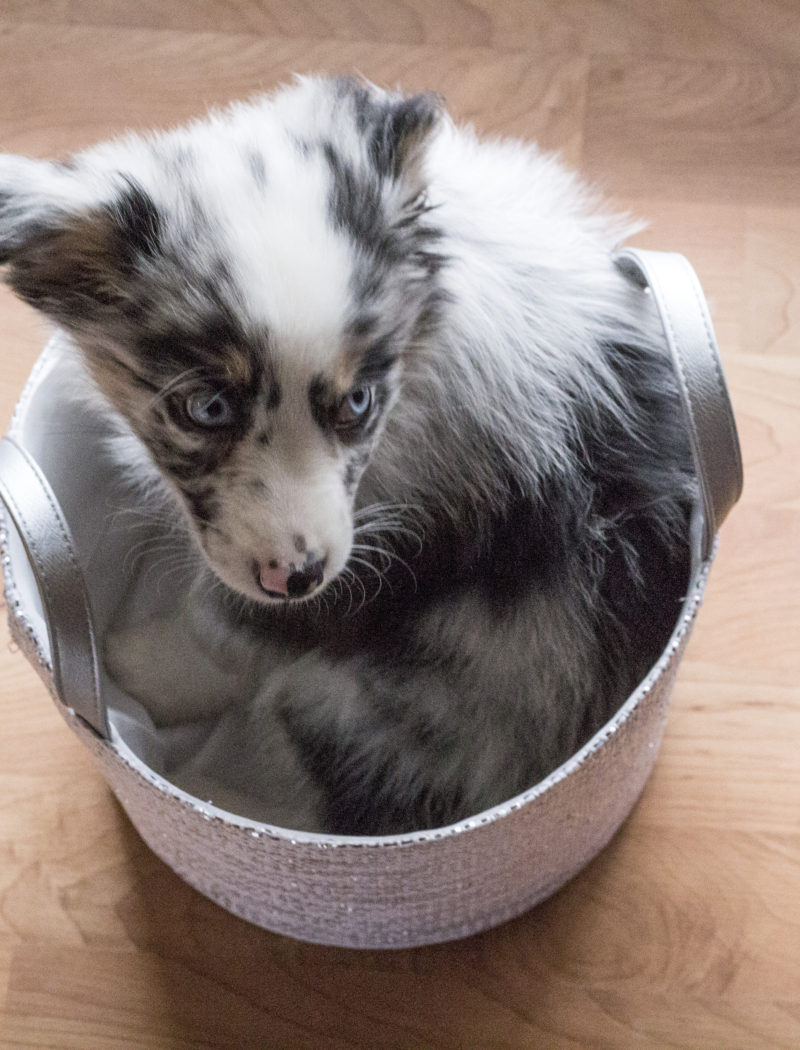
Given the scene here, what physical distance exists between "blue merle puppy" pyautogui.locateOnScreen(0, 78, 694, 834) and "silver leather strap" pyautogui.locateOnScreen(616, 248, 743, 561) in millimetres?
168

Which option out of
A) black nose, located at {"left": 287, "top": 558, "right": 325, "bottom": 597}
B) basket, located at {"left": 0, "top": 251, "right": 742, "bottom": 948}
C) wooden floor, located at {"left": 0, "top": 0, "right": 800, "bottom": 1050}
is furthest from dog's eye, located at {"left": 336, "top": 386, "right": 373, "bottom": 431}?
wooden floor, located at {"left": 0, "top": 0, "right": 800, "bottom": 1050}

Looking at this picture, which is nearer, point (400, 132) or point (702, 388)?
point (702, 388)

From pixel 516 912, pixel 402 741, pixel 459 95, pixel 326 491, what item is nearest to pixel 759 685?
pixel 516 912

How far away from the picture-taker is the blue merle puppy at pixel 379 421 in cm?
96

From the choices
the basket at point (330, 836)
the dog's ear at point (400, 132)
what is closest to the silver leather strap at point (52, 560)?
the basket at point (330, 836)

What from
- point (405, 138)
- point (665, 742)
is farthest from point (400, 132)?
point (665, 742)

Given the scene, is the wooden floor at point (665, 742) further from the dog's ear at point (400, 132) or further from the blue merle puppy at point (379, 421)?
the dog's ear at point (400, 132)

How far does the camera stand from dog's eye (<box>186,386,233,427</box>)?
0.96 meters

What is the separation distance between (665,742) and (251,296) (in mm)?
856

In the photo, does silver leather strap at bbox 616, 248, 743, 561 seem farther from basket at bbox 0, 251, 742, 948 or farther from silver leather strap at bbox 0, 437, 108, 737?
silver leather strap at bbox 0, 437, 108, 737

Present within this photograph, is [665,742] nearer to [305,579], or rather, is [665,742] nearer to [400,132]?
[305,579]

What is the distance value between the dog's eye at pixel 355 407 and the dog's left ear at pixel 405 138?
195 mm

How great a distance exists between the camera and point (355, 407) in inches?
39.5

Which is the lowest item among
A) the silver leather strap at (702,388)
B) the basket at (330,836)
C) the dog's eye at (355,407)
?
the basket at (330,836)
